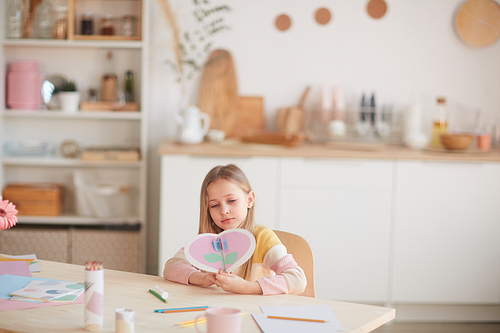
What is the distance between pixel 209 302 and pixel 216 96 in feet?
7.07

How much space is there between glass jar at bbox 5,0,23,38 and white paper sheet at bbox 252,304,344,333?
2.57 m

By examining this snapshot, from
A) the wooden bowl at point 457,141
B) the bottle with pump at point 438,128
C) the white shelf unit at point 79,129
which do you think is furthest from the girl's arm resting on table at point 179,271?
the bottle with pump at point 438,128

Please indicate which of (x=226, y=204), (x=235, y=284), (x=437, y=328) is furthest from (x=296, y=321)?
(x=437, y=328)

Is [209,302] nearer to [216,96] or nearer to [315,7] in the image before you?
[216,96]

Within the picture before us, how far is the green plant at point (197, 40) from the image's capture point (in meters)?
3.26

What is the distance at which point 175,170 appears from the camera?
2826mm

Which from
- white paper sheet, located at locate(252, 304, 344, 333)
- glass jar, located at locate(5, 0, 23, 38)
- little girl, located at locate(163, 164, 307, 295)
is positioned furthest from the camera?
glass jar, located at locate(5, 0, 23, 38)

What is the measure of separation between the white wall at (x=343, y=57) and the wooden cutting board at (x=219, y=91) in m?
0.06

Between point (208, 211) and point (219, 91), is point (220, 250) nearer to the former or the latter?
point (208, 211)

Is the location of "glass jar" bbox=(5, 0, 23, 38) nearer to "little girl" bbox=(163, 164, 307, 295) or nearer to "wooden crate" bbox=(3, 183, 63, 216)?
"wooden crate" bbox=(3, 183, 63, 216)

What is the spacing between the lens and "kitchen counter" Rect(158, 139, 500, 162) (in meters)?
2.80

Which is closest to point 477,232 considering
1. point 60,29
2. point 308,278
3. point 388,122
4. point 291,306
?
point 388,122

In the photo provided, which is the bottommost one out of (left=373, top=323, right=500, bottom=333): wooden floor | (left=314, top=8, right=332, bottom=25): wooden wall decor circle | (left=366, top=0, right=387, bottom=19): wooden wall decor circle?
(left=373, top=323, right=500, bottom=333): wooden floor

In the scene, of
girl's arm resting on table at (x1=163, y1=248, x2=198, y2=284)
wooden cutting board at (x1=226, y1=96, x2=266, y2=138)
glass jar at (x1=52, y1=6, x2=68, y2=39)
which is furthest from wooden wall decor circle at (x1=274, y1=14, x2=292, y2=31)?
girl's arm resting on table at (x1=163, y1=248, x2=198, y2=284)
